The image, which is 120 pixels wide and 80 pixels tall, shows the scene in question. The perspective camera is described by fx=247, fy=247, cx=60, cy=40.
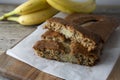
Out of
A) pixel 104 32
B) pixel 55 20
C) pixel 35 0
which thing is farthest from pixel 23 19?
pixel 104 32

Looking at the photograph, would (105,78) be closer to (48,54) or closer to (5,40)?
(48,54)

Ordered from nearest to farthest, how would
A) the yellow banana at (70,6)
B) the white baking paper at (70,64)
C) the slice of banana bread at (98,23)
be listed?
1. the white baking paper at (70,64)
2. the slice of banana bread at (98,23)
3. the yellow banana at (70,6)

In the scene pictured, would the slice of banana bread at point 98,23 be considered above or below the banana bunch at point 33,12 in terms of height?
above

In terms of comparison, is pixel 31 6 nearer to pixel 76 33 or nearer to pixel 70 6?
pixel 70 6

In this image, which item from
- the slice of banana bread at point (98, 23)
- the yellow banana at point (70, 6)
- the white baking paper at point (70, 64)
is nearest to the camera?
the white baking paper at point (70, 64)

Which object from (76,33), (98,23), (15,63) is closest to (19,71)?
(15,63)

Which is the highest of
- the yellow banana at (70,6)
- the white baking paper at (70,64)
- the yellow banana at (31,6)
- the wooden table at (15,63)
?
the yellow banana at (70,6)

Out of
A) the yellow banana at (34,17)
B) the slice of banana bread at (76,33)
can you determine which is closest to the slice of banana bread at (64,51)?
the slice of banana bread at (76,33)

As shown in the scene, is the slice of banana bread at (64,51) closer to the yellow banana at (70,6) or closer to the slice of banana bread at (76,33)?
the slice of banana bread at (76,33)

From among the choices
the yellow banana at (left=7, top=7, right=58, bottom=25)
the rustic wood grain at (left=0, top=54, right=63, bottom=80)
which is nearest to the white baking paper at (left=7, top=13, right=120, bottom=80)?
the rustic wood grain at (left=0, top=54, right=63, bottom=80)
